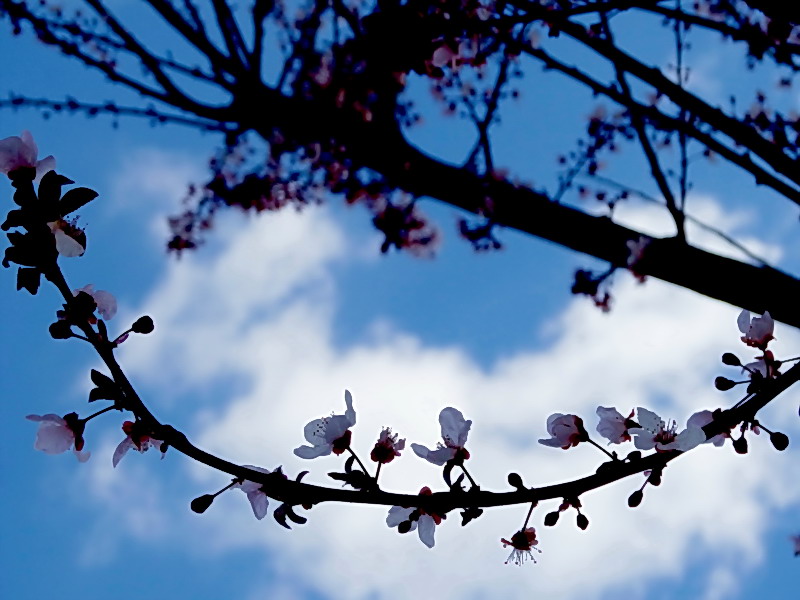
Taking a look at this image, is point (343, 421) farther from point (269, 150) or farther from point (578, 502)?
point (269, 150)

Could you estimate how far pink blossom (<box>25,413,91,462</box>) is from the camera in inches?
76.6

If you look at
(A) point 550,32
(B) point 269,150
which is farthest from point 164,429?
(B) point 269,150

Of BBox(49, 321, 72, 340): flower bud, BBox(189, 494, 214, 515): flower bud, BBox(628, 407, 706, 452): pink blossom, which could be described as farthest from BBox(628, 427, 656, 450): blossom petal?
BBox(49, 321, 72, 340): flower bud

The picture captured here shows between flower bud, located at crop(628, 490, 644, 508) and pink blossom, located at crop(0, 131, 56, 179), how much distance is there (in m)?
1.75

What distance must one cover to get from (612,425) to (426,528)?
0.64 metres

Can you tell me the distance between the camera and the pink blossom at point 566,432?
215 centimetres

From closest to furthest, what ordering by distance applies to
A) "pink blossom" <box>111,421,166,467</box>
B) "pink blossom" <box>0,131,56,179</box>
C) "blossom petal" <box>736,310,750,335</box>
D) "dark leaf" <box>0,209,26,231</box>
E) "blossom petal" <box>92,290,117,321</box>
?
1. "dark leaf" <box>0,209,26,231</box>
2. "pink blossom" <box>0,131,56,179</box>
3. "pink blossom" <box>111,421,166,467</box>
4. "blossom petal" <box>92,290,117,321</box>
5. "blossom petal" <box>736,310,750,335</box>

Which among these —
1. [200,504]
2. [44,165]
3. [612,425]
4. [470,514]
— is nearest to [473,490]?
[470,514]

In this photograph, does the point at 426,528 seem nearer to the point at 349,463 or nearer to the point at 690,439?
the point at 349,463

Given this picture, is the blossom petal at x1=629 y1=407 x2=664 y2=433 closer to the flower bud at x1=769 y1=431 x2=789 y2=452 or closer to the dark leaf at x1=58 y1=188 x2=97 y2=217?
the flower bud at x1=769 y1=431 x2=789 y2=452

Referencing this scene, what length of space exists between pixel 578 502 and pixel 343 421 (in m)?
0.68

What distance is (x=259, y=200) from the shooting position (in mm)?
8453

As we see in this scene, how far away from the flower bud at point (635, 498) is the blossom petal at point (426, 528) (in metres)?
0.54

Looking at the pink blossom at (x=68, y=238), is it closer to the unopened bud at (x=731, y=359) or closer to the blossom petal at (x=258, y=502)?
the blossom petal at (x=258, y=502)
